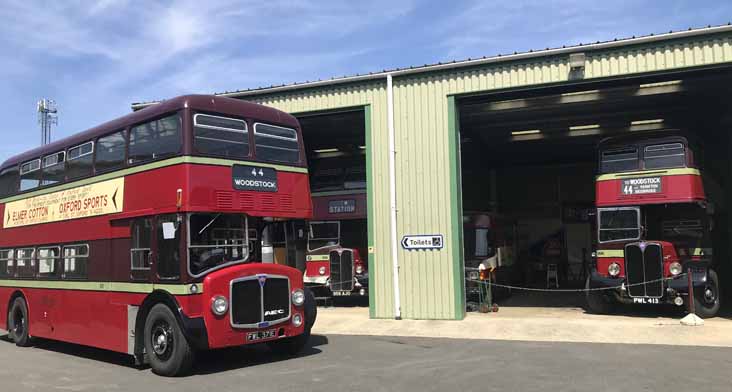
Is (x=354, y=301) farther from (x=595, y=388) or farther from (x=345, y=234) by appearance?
(x=595, y=388)

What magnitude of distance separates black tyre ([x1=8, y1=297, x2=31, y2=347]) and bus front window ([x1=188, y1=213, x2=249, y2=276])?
5861 millimetres

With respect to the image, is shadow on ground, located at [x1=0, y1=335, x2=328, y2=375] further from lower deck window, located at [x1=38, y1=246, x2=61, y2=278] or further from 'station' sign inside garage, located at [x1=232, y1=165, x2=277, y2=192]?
'station' sign inside garage, located at [x1=232, y1=165, x2=277, y2=192]

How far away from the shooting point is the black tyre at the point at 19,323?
1228 cm

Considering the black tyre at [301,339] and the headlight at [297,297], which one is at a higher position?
the headlight at [297,297]

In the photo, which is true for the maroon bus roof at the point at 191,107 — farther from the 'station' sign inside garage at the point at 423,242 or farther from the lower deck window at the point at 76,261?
the 'station' sign inside garage at the point at 423,242

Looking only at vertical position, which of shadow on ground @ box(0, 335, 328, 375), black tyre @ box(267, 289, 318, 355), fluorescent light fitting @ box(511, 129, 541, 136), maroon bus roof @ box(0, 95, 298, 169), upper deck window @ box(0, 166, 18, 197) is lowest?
shadow on ground @ box(0, 335, 328, 375)

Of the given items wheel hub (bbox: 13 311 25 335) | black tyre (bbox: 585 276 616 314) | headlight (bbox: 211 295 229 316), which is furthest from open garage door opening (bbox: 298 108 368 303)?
headlight (bbox: 211 295 229 316)

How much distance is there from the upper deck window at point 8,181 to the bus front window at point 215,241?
650cm

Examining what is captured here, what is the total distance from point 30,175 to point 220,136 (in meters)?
5.69

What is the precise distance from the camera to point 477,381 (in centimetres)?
749

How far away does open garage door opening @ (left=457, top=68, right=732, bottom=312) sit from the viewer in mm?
14094

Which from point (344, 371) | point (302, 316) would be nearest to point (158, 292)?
point (302, 316)

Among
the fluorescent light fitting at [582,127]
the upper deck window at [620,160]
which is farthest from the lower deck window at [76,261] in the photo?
the fluorescent light fitting at [582,127]

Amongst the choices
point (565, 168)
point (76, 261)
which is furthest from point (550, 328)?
point (565, 168)
